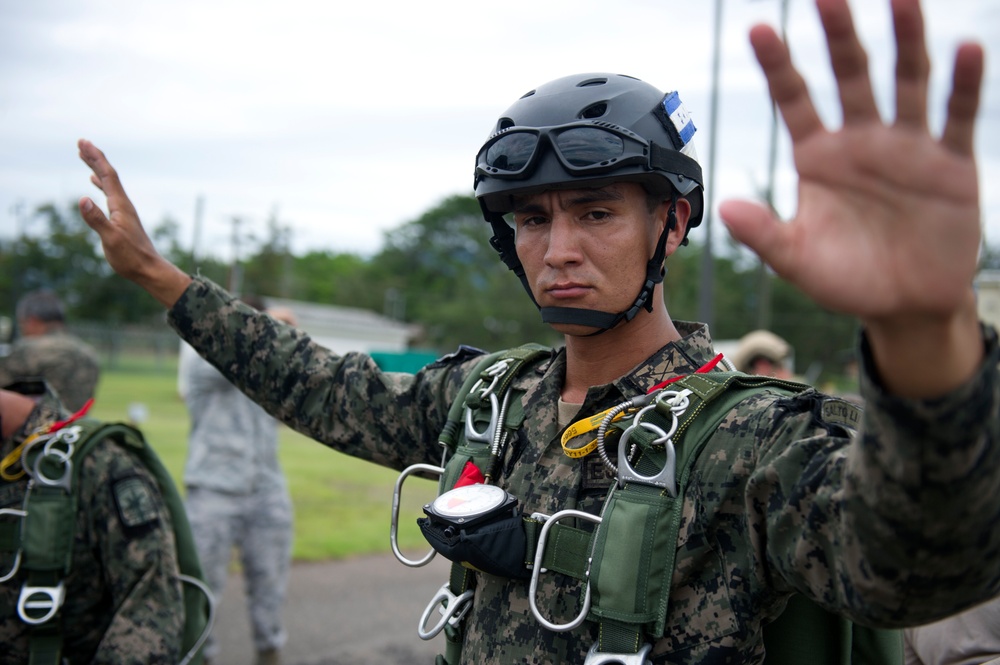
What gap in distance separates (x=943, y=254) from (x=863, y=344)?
0.21 meters

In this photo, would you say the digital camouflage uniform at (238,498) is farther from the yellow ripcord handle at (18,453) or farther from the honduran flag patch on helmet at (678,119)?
the honduran flag patch on helmet at (678,119)

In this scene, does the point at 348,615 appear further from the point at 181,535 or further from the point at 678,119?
the point at 678,119

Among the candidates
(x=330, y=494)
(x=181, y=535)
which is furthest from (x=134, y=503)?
(x=330, y=494)

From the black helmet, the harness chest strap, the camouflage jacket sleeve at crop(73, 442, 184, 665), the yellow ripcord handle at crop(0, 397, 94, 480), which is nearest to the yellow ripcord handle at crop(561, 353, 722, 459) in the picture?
the harness chest strap

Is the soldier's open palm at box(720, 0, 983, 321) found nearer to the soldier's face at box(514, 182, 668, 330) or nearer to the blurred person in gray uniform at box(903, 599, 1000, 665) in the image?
the soldier's face at box(514, 182, 668, 330)

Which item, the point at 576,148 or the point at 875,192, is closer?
the point at 875,192

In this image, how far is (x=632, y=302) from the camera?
2457mm

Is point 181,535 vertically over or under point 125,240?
under

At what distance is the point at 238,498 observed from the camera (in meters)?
6.39

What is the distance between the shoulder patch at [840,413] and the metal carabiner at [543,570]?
0.56 m

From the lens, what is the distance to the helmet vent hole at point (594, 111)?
2.57 meters

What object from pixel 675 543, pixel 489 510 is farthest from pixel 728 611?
pixel 489 510

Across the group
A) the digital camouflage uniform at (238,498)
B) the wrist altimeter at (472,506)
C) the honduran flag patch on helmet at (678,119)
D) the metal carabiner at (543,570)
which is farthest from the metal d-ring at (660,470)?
the digital camouflage uniform at (238,498)

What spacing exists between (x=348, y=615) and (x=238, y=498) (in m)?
1.72
